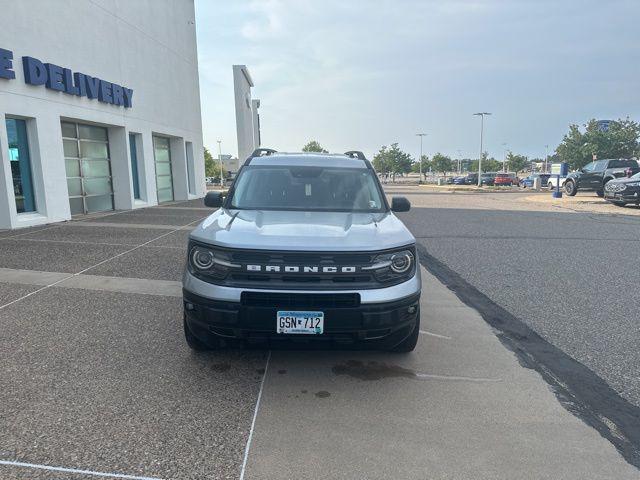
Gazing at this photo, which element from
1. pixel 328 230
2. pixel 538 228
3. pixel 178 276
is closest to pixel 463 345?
pixel 328 230

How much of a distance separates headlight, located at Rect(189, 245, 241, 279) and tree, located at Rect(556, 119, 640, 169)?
2170 inches

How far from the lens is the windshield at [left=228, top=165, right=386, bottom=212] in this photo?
4441 millimetres

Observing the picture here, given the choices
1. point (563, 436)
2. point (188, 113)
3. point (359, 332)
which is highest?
point (188, 113)

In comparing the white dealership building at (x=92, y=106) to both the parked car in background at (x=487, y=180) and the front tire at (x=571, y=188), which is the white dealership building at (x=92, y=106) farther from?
the parked car in background at (x=487, y=180)

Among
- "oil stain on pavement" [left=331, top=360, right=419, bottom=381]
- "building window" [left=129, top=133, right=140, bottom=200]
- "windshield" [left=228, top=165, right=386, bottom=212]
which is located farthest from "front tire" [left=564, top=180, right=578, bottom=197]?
"oil stain on pavement" [left=331, top=360, right=419, bottom=381]

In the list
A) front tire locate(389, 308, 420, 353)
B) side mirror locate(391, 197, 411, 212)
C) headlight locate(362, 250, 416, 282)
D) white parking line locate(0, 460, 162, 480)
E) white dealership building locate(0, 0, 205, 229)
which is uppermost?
white dealership building locate(0, 0, 205, 229)

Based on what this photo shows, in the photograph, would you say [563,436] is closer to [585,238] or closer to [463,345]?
[463,345]

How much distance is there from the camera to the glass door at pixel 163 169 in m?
21.1

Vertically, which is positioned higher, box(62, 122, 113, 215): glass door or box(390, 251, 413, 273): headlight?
box(62, 122, 113, 215): glass door

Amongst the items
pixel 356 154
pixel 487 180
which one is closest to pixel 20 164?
pixel 356 154

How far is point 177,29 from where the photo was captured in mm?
22188

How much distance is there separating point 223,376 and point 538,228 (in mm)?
11517

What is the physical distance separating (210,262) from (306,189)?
1.62 m

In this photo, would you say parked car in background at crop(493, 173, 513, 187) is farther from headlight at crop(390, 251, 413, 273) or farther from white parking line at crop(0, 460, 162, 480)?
white parking line at crop(0, 460, 162, 480)
